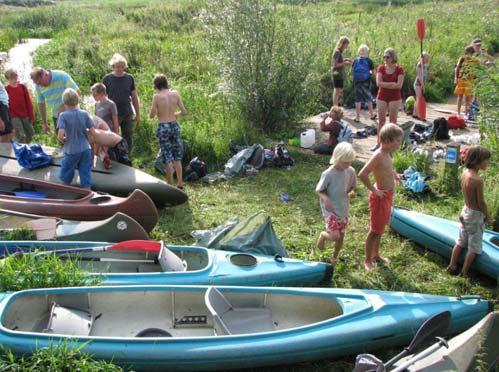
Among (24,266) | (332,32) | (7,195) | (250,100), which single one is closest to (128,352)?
(24,266)

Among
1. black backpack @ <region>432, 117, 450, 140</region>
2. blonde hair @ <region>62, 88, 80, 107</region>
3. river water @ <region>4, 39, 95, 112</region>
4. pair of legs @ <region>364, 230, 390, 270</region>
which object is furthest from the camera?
river water @ <region>4, 39, 95, 112</region>

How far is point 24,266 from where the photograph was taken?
4531 mm

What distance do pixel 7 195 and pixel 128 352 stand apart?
3.35 m

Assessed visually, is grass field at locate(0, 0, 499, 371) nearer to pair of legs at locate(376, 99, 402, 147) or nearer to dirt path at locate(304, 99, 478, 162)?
dirt path at locate(304, 99, 478, 162)

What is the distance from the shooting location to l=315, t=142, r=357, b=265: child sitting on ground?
16.1 feet

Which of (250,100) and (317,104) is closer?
(250,100)

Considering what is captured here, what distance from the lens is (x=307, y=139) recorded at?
9203mm

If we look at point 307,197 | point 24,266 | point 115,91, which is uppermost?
point 115,91

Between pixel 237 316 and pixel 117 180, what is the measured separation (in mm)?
3054

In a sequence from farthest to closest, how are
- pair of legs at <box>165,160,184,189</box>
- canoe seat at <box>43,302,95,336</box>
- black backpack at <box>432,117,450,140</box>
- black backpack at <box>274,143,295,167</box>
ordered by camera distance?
1. black backpack at <box>432,117,450,140</box>
2. black backpack at <box>274,143,295,167</box>
3. pair of legs at <box>165,160,184,189</box>
4. canoe seat at <box>43,302,95,336</box>

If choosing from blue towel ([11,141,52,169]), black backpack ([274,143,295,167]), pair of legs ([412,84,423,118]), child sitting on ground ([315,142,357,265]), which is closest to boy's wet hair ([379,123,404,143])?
child sitting on ground ([315,142,357,265])

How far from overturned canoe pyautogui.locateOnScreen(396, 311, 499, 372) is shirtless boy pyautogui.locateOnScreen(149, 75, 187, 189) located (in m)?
4.42

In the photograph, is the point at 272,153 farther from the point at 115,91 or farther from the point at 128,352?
the point at 128,352

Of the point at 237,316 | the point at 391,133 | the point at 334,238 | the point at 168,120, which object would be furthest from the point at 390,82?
the point at 237,316
